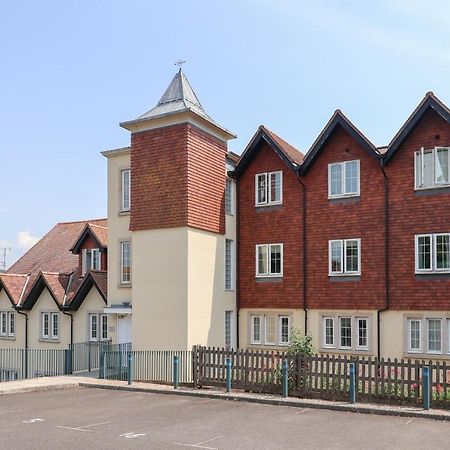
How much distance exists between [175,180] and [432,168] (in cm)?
957

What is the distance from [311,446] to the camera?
38.3 feet

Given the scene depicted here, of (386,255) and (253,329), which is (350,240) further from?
(253,329)

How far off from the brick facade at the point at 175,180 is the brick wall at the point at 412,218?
7.03 metres

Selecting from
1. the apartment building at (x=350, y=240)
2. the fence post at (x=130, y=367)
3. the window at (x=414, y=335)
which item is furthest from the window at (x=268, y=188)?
the fence post at (x=130, y=367)

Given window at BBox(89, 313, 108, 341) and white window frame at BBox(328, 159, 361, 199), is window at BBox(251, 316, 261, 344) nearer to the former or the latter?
white window frame at BBox(328, 159, 361, 199)

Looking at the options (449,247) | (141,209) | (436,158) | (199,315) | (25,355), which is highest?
(436,158)

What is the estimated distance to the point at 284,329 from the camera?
24.6 meters

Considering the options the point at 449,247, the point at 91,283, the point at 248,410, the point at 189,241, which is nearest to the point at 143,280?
the point at 189,241

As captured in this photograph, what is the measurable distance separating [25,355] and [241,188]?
44.3 feet

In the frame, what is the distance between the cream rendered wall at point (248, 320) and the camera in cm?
2406

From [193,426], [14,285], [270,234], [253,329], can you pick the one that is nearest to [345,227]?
[270,234]

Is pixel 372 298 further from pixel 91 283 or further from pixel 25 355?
pixel 25 355

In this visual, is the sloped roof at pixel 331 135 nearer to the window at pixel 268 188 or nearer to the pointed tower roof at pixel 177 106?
the window at pixel 268 188

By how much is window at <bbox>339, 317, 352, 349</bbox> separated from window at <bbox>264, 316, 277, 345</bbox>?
2.89 meters
